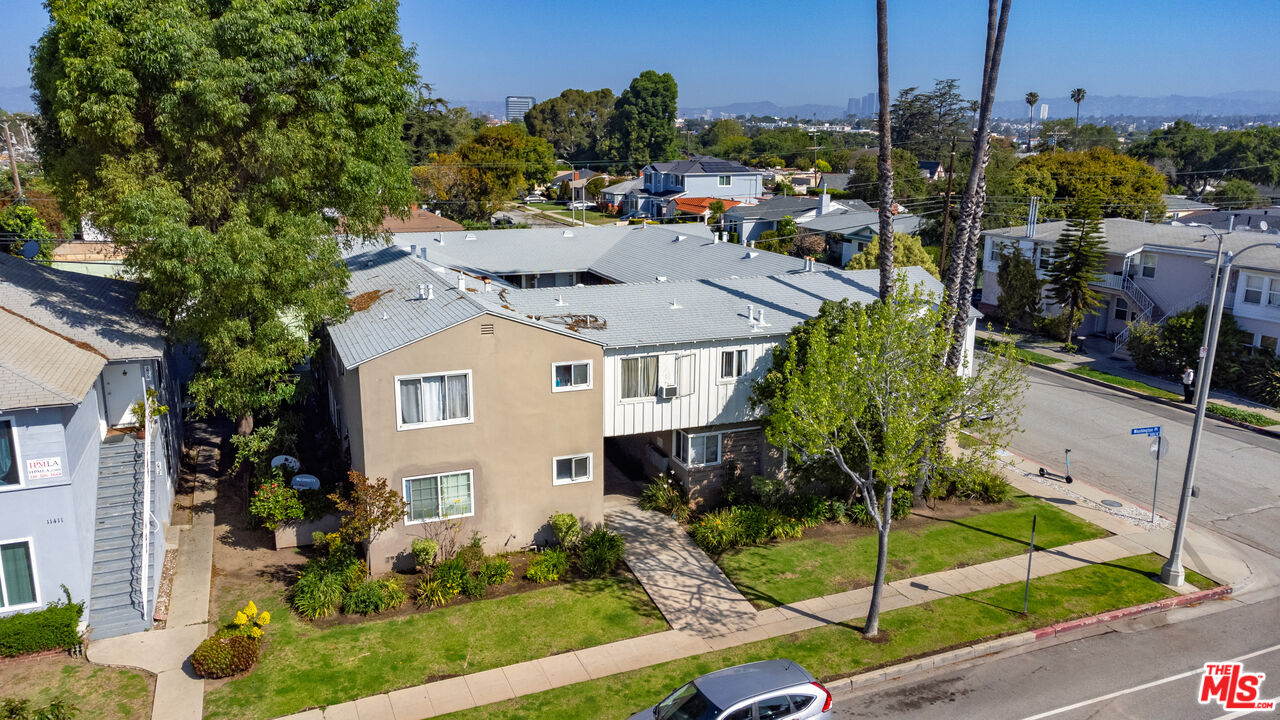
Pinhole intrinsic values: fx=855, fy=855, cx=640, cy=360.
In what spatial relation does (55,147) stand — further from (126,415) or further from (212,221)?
(126,415)

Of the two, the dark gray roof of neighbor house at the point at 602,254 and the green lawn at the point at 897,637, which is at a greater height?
the dark gray roof of neighbor house at the point at 602,254

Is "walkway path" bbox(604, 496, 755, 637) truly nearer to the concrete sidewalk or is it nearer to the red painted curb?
the red painted curb

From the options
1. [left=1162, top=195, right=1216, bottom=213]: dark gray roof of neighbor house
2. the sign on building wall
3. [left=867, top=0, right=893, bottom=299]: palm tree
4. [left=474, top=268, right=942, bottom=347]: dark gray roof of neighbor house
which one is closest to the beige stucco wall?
[left=474, top=268, right=942, bottom=347]: dark gray roof of neighbor house

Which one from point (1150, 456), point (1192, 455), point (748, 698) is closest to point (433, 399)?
point (748, 698)

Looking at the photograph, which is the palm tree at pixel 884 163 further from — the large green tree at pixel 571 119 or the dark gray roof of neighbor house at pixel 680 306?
the large green tree at pixel 571 119

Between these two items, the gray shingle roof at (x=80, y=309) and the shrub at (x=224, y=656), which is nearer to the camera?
the shrub at (x=224, y=656)

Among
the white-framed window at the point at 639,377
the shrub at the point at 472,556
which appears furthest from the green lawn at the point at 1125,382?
the shrub at the point at 472,556

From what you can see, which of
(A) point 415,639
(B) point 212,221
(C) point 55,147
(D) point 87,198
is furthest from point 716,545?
(C) point 55,147
